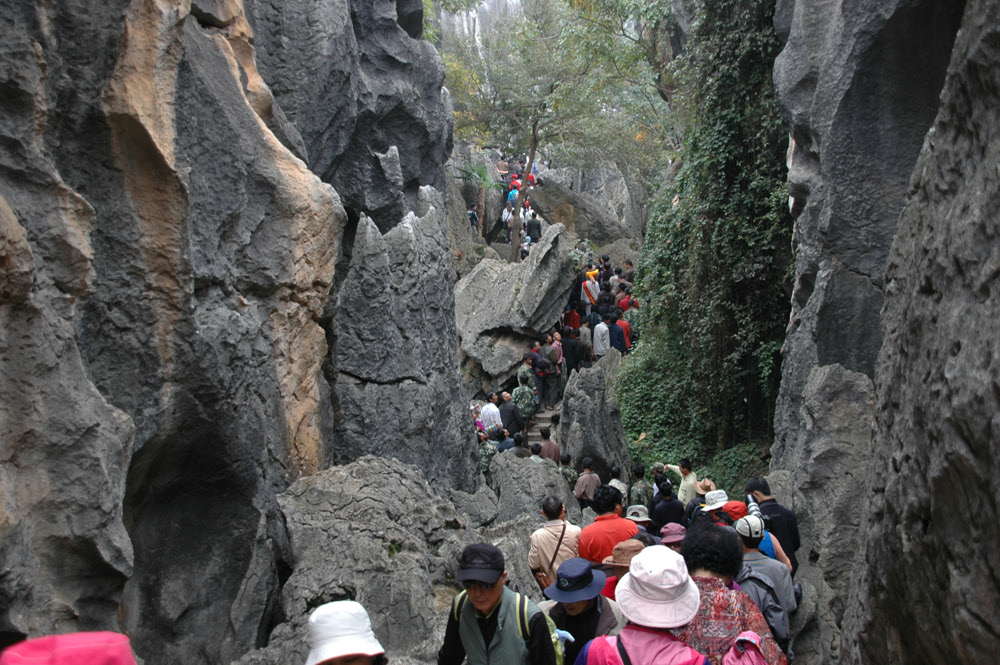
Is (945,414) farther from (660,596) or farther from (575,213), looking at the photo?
(575,213)

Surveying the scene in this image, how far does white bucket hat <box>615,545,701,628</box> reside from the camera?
2758mm

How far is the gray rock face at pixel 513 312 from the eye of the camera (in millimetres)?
17562

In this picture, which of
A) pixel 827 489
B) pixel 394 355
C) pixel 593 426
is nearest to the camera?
pixel 827 489

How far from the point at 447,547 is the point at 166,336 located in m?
2.34

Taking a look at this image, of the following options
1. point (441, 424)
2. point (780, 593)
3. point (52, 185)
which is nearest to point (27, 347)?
point (52, 185)

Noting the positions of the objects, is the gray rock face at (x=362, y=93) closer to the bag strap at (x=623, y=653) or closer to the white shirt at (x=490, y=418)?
the white shirt at (x=490, y=418)

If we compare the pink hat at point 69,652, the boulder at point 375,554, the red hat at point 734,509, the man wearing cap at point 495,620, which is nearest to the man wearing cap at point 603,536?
the red hat at point 734,509

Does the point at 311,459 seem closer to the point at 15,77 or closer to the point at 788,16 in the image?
the point at 15,77

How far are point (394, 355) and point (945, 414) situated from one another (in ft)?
19.8

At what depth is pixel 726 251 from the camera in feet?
43.0

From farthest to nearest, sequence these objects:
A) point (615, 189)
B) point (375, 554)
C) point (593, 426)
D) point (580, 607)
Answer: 1. point (615, 189)
2. point (593, 426)
3. point (375, 554)
4. point (580, 607)

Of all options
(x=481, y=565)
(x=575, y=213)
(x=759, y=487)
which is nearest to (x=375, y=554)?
(x=481, y=565)

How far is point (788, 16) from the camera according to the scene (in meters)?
11.3

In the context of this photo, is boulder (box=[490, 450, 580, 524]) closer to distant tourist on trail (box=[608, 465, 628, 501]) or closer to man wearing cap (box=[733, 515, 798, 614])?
distant tourist on trail (box=[608, 465, 628, 501])
